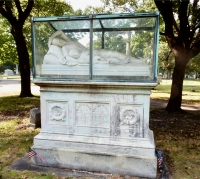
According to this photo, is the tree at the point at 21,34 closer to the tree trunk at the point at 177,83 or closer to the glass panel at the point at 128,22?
the tree trunk at the point at 177,83

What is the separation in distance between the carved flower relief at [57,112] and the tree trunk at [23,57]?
9.30 metres

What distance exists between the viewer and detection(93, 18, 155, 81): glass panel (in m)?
3.74

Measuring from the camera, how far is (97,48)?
402 cm

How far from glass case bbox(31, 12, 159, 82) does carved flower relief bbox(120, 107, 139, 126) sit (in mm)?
556

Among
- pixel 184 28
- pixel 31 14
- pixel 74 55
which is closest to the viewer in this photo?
pixel 74 55

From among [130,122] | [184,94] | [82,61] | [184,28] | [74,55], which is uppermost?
[184,28]

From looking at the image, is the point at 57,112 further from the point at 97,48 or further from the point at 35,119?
the point at 35,119

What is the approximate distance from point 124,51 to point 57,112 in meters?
1.80

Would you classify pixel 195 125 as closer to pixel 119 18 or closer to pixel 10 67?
pixel 119 18

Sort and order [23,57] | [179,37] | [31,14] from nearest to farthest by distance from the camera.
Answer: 1. [179,37]
2. [23,57]
3. [31,14]

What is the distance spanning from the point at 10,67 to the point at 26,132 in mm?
56003

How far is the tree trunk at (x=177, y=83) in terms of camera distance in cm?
828

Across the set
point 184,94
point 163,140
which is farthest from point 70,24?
point 184,94

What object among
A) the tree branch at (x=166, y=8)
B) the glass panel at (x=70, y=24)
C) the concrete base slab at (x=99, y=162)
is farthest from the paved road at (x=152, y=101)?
the glass panel at (x=70, y=24)
